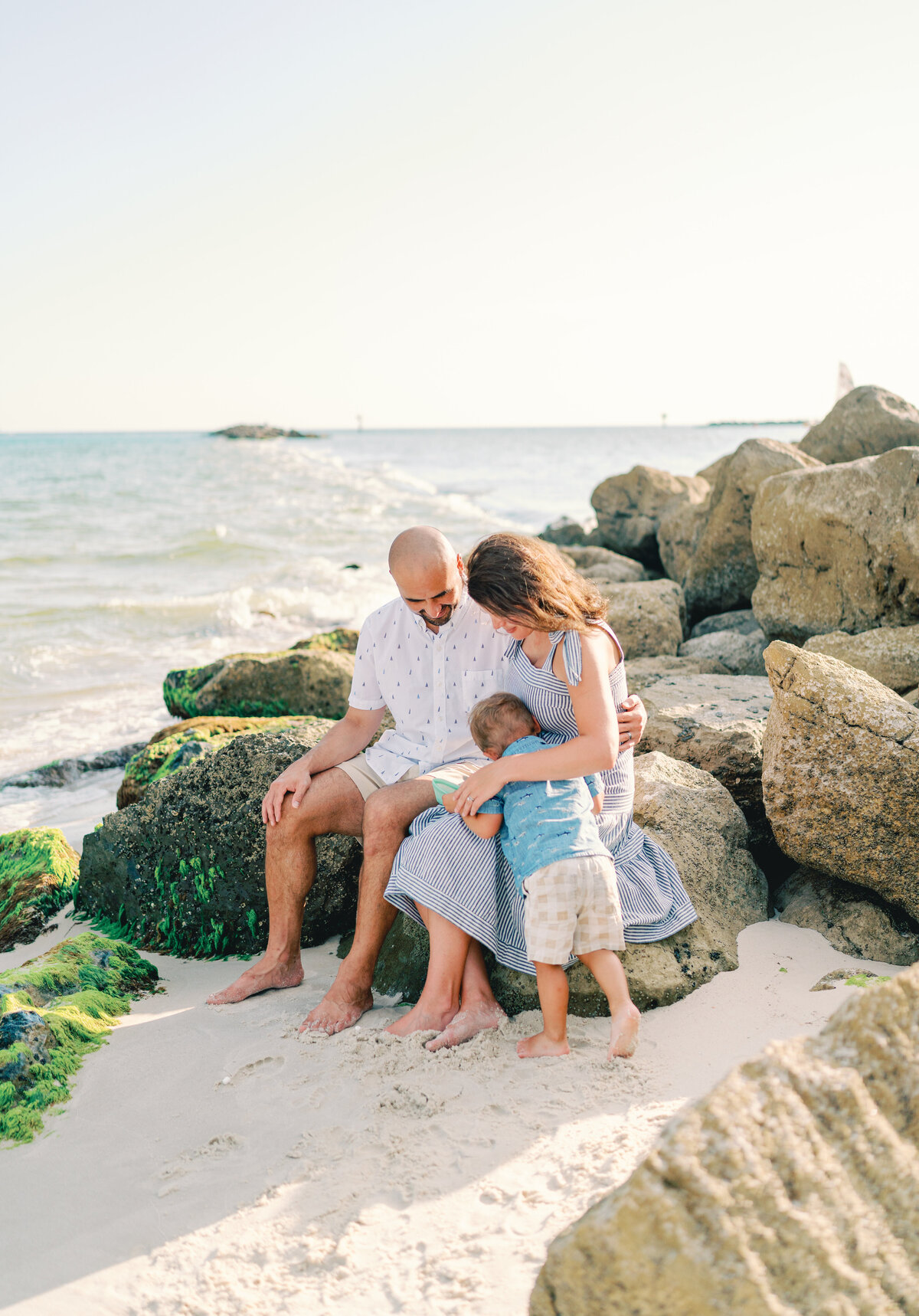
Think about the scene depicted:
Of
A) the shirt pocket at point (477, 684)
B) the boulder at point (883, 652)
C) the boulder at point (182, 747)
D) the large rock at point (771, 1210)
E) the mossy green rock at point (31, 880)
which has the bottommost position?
the mossy green rock at point (31, 880)

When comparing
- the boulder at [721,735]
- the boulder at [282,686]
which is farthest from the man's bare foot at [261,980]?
the boulder at [282,686]

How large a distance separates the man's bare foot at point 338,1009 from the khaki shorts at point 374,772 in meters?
0.75

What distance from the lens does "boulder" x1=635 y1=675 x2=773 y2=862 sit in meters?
4.59

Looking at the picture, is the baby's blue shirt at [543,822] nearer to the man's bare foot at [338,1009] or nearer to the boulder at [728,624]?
the man's bare foot at [338,1009]

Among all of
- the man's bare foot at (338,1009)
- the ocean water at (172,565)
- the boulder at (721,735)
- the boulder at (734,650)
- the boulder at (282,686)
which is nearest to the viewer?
the man's bare foot at (338,1009)

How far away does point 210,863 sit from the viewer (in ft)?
14.8

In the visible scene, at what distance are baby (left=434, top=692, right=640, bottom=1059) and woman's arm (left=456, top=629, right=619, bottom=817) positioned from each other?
2.8 inches

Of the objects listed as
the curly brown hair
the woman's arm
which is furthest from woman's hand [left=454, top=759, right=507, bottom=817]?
the curly brown hair

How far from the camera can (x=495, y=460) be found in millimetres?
63500

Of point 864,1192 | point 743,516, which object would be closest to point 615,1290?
point 864,1192

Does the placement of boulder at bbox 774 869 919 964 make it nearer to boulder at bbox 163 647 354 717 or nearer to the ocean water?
boulder at bbox 163 647 354 717

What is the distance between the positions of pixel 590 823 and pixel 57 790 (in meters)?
5.41

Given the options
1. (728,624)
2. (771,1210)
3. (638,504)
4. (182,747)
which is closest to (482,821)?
(771,1210)

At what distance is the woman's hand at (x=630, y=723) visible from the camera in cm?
379
